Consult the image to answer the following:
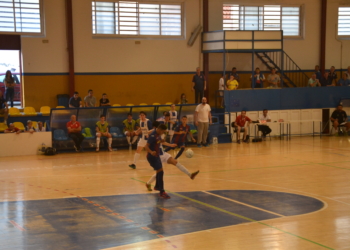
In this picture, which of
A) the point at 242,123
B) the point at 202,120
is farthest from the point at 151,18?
the point at 242,123

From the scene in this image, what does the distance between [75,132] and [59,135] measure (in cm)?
75

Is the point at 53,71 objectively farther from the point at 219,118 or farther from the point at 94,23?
the point at 219,118

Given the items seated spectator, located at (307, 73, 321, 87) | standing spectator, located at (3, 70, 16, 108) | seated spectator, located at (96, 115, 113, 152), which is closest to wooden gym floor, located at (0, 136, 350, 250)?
seated spectator, located at (96, 115, 113, 152)

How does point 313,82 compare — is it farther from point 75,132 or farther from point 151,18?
point 75,132

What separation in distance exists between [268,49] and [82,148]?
10806 mm

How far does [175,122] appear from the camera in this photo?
19531 millimetres

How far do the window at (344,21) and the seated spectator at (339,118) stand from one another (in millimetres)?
5782

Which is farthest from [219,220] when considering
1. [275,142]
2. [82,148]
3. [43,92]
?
[43,92]

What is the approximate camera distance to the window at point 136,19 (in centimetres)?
2292

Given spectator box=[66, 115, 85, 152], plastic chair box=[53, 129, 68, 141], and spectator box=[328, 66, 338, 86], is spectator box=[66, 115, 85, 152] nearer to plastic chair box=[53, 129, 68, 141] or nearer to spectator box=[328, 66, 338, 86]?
plastic chair box=[53, 129, 68, 141]

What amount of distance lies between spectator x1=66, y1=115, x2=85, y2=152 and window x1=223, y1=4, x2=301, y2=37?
10.6 m

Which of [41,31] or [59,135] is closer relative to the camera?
[59,135]

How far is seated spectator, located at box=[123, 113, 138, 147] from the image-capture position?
19.5 m

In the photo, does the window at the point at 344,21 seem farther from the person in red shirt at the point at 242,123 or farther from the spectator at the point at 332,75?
the person in red shirt at the point at 242,123
